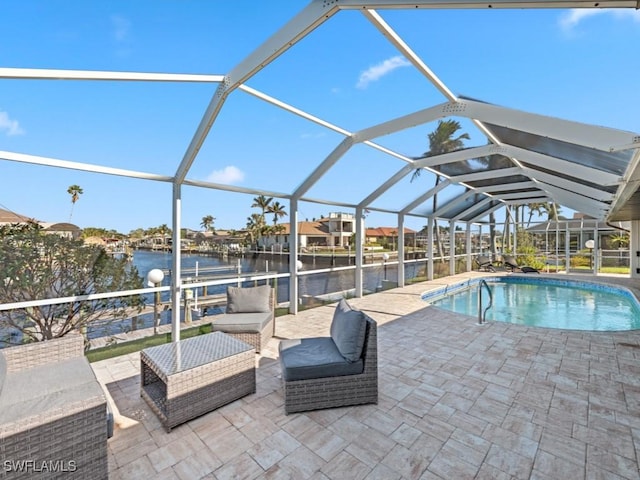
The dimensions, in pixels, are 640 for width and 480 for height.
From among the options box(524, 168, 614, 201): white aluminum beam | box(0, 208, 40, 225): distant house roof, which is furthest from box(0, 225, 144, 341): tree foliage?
box(524, 168, 614, 201): white aluminum beam

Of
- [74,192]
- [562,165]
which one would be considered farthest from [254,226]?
[562,165]

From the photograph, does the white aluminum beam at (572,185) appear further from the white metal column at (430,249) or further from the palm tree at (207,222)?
the palm tree at (207,222)

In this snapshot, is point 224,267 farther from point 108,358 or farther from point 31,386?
point 31,386

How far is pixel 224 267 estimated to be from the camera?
618 cm

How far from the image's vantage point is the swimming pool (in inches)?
313

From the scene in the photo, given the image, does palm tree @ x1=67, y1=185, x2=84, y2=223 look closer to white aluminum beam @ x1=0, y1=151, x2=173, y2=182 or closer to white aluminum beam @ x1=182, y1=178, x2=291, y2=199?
white aluminum beam @ x1=0, y1=151, x2=173, y2=182

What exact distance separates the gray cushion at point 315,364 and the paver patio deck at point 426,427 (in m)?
0.40

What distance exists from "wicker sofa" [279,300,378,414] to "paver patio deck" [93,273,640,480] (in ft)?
0.42

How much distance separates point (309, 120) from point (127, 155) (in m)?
2.87

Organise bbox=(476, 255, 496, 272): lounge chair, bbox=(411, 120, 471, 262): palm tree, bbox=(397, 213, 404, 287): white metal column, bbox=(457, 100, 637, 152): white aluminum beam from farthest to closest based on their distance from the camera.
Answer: bbox=(476, 255, 496, 272): lounge chair < bbox=(397, 213, 404, 287): white metal column < bbox=(411, 120, 471, 262): palm tree < bbox=(457, 100, 637, 152): white aluminum beam

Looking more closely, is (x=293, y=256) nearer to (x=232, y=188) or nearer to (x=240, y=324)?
(x=232, y=188)

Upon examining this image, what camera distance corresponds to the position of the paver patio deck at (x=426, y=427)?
238cm

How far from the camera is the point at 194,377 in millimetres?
2922

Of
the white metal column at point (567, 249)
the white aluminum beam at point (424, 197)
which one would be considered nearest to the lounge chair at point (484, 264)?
the white metal column at point (567, 249)
